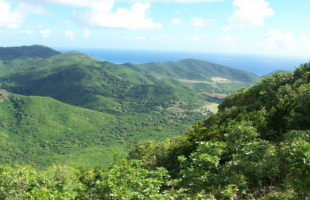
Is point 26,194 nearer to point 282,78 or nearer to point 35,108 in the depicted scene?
point 282,78

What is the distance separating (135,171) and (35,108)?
552 ft

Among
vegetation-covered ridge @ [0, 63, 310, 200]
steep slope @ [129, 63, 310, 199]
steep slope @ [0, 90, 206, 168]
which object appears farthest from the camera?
steep slope @ [0, 90, 206, 168]

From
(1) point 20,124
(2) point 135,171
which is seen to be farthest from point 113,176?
(1) point 20,124

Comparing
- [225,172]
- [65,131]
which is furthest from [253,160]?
[65,131]

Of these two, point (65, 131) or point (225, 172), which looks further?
point (65, 131)

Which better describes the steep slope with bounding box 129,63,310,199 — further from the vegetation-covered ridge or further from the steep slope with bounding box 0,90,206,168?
the steep slope with bounding box 0,90,206,168

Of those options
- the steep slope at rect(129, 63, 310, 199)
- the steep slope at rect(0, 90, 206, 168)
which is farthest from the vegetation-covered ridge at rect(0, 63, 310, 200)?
the steep slope at rect(0, 90, 206, 168)

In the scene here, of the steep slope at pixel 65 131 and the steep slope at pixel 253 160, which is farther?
the steep slope at pixel 65 131

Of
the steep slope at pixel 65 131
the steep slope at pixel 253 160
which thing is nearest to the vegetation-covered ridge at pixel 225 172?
the steep slope at pixel 253 160

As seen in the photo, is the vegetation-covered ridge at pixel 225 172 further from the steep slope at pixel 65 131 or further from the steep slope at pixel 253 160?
the steep slope at pixel 65 131

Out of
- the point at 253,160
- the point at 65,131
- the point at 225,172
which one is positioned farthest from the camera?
the point at 65,131

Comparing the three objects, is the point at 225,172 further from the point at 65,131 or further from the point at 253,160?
the point at 65,131

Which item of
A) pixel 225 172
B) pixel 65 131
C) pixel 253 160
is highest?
pixel 253 160

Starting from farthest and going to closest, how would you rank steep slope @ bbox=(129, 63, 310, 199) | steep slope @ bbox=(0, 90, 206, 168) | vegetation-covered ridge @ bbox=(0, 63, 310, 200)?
steep slope @ bbox=(0, 90, 206, 168), vegetation-covered ridge @ bbox=(0, 63, 310, 200), steep slope @ bbox=(129, 63, 310, 199)
